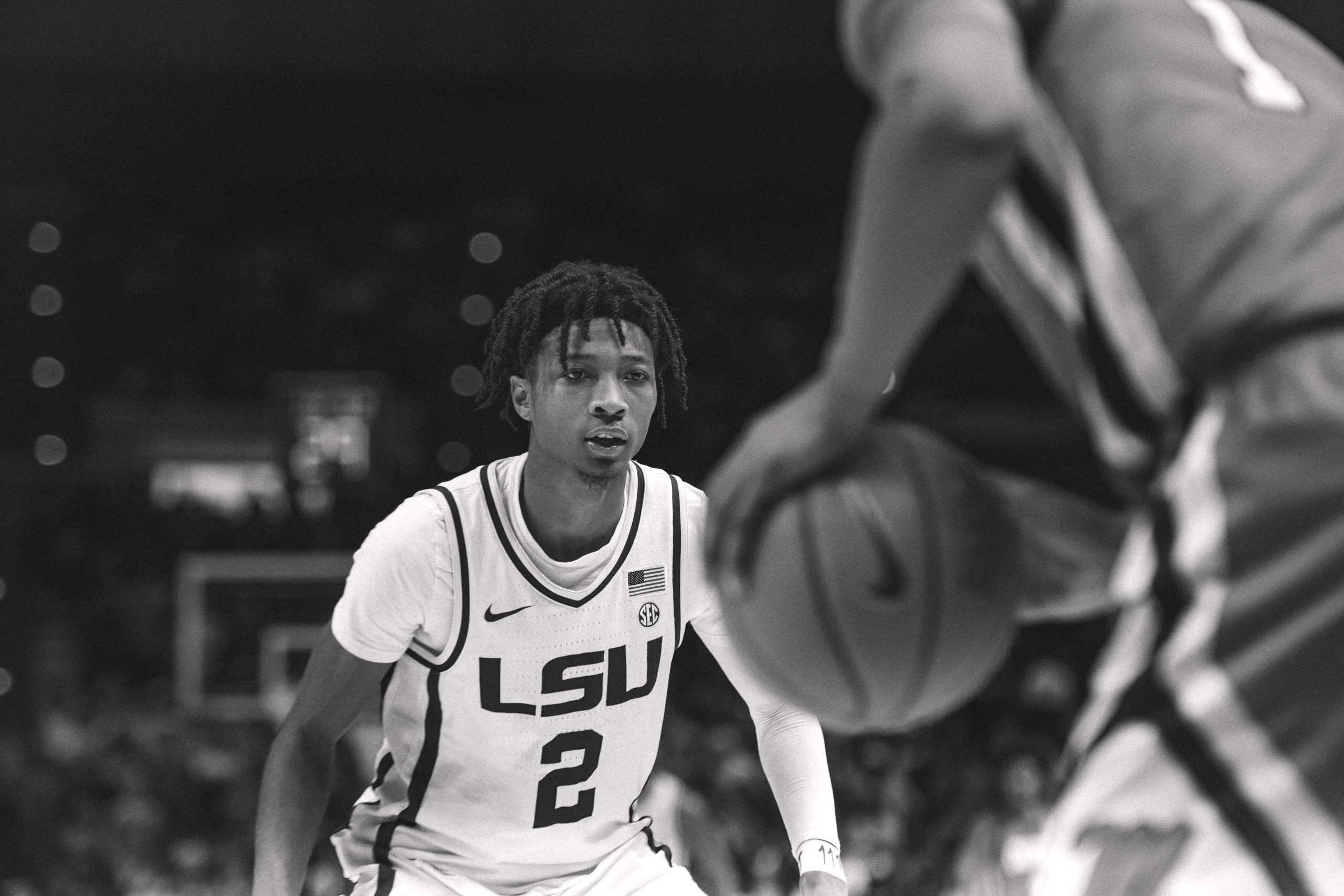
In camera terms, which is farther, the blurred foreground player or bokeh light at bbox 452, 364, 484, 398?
bokeh light at bbox 452, 364, 484, 398

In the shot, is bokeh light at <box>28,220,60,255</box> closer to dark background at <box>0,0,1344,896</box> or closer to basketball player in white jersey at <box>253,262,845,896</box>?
dark background at <box>0,0,1344,896</box>

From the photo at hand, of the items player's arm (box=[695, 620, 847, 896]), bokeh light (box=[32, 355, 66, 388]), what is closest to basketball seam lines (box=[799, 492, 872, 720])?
player's arm (box=[695, 620, 847, 896])

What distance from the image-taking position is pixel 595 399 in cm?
286

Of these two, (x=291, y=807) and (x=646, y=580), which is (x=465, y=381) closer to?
(x=646, y=580)

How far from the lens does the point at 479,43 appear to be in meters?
13.0

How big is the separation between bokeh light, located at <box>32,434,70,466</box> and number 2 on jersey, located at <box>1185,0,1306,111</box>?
12.5 metres

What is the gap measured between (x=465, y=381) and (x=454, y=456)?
845mm

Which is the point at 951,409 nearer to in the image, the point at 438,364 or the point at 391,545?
the point at 438,364

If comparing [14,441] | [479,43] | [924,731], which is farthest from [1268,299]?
[14,441]

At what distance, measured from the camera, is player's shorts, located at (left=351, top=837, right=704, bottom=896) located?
282 cm

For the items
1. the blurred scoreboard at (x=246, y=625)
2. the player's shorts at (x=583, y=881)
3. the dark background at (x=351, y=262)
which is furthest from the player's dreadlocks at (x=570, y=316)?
the blurred scoreboard at (x=246, y=625)

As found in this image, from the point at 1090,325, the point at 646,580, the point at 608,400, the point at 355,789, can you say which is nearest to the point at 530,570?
the point at 646,580

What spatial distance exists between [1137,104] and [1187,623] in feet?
1.45

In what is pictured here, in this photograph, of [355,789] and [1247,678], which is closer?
[1247,678]
